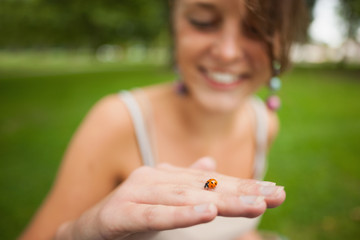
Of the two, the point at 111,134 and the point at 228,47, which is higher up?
the point at 228,47

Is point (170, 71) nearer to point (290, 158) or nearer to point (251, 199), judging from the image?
point (290, 158)

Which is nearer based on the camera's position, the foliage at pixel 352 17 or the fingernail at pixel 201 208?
the fingernail at pixel 201 208

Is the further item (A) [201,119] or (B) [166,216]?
(A) [201,119]

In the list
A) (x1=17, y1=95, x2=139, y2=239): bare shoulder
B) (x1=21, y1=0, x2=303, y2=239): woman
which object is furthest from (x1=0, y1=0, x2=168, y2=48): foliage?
(x1=17, y1=95, x2=139, y2=239): bare shoulder

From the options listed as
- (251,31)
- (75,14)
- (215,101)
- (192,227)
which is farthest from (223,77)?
(75,14)

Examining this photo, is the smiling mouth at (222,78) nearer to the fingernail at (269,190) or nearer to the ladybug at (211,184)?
the ladybug at (211,184)

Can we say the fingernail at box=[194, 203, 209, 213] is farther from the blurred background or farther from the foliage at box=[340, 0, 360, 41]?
the foliage at box=[340, 0, 360, 41]

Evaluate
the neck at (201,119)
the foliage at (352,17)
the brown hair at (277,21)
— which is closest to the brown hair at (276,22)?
the brown hair at (277,21)
